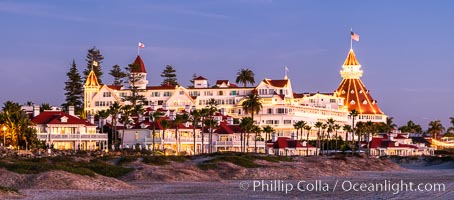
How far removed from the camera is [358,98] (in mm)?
188625

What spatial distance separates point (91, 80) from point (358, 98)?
59231 mm

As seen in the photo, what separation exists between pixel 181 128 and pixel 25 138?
3215cm

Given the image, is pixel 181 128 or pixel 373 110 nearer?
pixel 181 128

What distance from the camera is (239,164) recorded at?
68750 millimetres

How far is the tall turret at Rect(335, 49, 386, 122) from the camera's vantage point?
611 feet

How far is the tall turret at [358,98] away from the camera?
186m

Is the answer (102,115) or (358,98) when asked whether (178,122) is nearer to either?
(102,115)

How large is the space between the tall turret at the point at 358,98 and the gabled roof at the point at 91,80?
51.5 m

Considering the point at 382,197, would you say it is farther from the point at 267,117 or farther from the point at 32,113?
the point at 267,117

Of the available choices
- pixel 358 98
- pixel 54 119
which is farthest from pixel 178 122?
pixel 358 98

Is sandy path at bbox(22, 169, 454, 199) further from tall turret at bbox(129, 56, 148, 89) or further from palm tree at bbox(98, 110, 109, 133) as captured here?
tall turret at bbox(129, 56, 148, 89)

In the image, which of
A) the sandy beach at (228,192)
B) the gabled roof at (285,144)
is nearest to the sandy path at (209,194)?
the sandy beach at (228,192)

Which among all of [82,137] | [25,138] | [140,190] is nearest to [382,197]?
[140,190]

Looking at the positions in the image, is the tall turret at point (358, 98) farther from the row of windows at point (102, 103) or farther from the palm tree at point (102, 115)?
the palm tree at point (102, 115)
